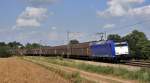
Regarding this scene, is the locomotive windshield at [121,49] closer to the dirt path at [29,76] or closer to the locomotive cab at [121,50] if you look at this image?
the locomotive cab at [121,50]

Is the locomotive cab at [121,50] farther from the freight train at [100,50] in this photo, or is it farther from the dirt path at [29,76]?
the dirt path at [29,76]

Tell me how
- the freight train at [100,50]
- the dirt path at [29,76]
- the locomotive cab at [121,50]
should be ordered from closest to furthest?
the dirt path at [29,76] → the locomotive cab at [121,50] → the freight train at [100,50]

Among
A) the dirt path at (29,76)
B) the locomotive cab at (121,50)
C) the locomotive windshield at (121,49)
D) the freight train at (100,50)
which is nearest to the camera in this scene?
the dirt path at (29,76)

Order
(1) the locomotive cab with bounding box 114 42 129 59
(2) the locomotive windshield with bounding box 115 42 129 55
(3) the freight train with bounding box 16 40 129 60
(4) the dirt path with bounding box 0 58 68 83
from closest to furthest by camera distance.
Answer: (4) the dirt path with bounding box 0 58 68 83
(1) the locomotive cab with bounding box 114 42 129 59
(2) the locomotive windshield with bounding box 115 42 129 55
(3) the freight train with bounding box 16 40 129 60

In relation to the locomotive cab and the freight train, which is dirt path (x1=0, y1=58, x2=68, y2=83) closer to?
the locomotive cab

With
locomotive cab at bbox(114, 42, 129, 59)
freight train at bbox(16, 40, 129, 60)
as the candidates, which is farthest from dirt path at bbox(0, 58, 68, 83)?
freight train at bbox(16, 40, 129, 60)

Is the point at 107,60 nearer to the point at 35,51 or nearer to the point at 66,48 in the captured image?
the point at 66,48

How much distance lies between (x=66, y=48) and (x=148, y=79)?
65.9 m

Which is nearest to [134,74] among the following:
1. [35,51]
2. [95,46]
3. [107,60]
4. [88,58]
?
[107,60]

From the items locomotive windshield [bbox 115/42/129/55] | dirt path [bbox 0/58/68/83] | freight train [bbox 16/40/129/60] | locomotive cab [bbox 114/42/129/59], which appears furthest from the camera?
freight train [bbox 16/40/129/60]

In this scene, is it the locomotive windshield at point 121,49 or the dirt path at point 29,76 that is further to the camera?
the locomotive windshield at point 121,49

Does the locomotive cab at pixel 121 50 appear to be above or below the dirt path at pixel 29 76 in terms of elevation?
above

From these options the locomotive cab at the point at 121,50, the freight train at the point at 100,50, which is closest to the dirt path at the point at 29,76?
the locomotive cab at the point at 121,50

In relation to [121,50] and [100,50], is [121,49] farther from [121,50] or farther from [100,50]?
[100,50]
